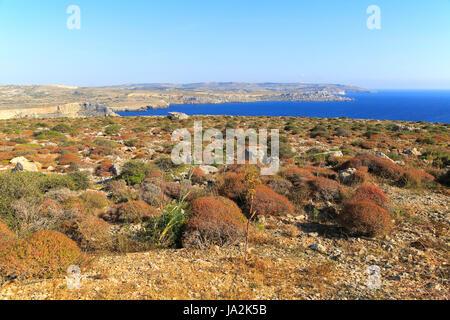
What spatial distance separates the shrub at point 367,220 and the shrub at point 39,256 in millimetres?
6032

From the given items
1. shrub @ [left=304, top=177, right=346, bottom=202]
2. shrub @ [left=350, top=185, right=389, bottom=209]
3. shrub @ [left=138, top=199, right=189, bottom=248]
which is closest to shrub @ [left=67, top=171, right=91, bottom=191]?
shrub @ [left=138, top=199, right=189, bottom=248]

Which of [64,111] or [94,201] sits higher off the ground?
[64,111]

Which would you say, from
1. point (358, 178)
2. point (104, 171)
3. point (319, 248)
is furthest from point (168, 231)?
point (104, 171)

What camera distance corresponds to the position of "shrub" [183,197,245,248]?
17.6 ft

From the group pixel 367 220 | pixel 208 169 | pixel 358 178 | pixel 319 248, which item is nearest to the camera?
pixel 319 248

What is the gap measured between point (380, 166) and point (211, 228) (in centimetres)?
916

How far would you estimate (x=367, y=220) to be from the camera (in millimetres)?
5816

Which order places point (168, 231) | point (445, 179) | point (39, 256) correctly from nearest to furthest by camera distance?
point (39, 256), point (168, 231), point (445, 179)

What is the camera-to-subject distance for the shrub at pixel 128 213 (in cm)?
688

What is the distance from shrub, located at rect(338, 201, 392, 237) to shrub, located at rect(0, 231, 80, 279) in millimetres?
6032

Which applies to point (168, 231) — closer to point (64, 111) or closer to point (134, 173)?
point (134, 173)

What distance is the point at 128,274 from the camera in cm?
411

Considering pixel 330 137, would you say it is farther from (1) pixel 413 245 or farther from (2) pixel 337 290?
(2) pixel 337 290
